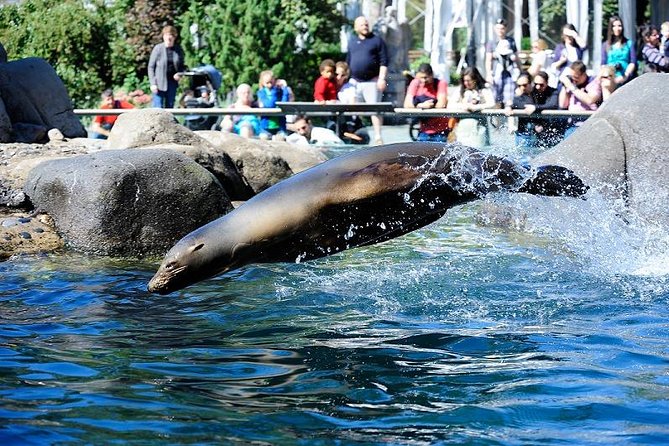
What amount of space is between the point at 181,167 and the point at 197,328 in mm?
2860

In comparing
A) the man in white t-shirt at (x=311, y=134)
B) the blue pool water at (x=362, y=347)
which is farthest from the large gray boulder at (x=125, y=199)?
the man in white t-shirt at (x=311, y=134)

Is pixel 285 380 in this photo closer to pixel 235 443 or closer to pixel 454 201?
pixel 235 443

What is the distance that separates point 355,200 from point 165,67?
11.2 m

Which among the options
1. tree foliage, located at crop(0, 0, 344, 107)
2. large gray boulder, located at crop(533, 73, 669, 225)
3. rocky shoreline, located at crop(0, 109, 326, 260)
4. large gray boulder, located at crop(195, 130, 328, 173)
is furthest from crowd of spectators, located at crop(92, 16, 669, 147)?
rocky shoreline, located at crop(0, 109, 326, 260)

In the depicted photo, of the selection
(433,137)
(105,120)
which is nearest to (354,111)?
(433,137)

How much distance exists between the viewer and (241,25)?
819 inches

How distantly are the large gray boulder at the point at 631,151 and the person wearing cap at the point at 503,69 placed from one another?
5556 millimetres

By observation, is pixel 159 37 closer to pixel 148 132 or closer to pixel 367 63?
pixel 367 63

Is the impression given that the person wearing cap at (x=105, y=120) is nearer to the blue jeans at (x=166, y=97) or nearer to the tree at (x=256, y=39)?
the blue jeans at (x=166, y=97)

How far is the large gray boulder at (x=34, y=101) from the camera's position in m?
11.8

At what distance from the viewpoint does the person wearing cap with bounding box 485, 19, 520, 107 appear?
47.5 feet

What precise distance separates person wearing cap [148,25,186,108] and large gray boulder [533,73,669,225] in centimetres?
909

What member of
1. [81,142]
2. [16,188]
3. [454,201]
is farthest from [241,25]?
[454,201]

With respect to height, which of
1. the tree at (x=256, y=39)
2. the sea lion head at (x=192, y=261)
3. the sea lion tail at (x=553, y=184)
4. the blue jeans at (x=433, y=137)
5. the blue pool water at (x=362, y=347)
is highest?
the tree at (x=256, y=39)
